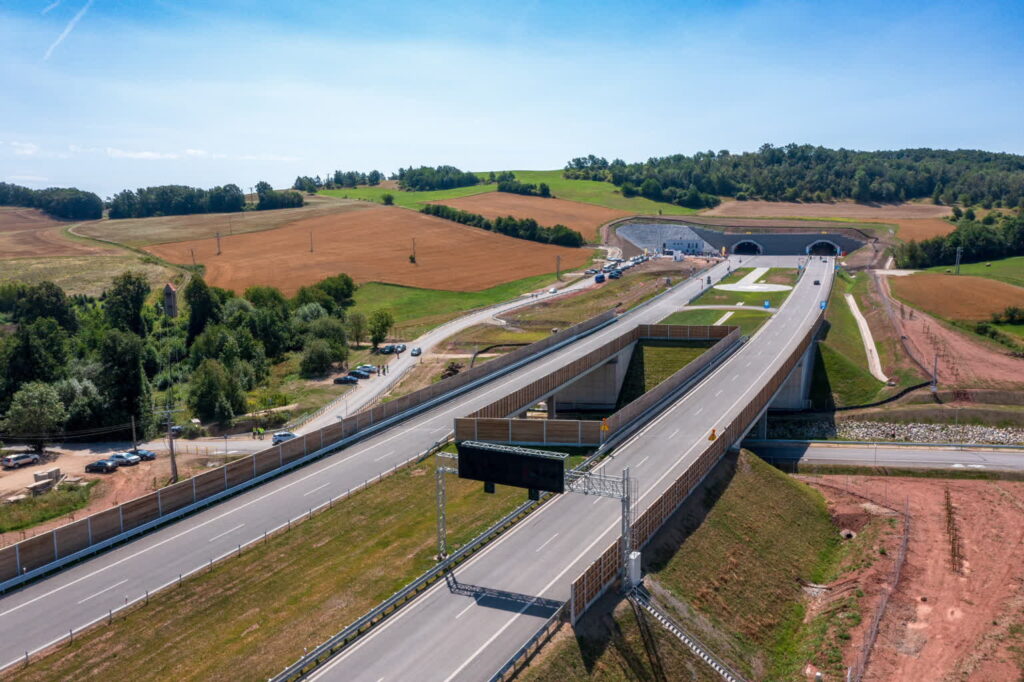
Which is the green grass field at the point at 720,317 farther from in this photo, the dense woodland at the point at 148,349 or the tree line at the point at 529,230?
the tree line at the point at 529,230

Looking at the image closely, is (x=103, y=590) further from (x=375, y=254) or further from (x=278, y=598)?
(x=375, y=254)

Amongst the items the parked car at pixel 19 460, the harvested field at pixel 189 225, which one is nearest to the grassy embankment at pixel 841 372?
the parked car at pixel 19 460

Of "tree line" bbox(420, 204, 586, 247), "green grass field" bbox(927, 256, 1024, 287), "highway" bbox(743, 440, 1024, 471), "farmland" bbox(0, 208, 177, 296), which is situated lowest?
"highway" bbox(743, 440, 1024, 471)

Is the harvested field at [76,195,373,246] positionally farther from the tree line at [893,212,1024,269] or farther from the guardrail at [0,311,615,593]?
the tree line at [893,212,1024,269]

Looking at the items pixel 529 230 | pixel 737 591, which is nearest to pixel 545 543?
pixel 737 591

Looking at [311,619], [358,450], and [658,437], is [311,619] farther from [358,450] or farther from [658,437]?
[658,437]

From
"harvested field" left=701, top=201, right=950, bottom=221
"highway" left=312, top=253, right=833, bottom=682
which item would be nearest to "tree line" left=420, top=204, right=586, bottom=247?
"harvested field" left=701, top=201, right=950, bottom=221
